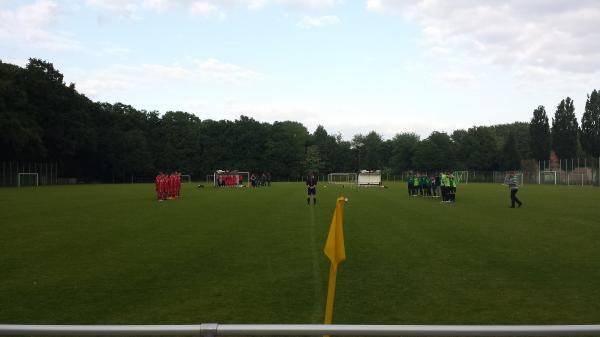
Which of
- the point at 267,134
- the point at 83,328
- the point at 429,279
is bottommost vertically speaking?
the point at 429,279

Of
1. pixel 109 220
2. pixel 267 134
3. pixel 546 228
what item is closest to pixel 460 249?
pixel 546 228

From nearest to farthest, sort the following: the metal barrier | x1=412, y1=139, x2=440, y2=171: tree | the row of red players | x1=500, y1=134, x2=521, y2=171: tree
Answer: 1. the metal barrier
2. the row of red players
3. x1=500, y1=134, x2=521, y2=171: tree
4. x1=412, y1=139, x2=440, y2=171: tree

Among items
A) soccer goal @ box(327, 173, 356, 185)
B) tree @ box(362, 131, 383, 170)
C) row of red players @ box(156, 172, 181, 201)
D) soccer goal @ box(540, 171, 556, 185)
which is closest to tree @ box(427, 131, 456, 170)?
tree @ box(362, 131, 383, 170)

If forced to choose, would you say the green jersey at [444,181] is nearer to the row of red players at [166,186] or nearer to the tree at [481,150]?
the row of red players at [166,186]

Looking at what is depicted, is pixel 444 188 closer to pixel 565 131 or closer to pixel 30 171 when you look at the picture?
pixel 30 171

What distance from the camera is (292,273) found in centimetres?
998

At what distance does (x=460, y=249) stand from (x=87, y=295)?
8.48 metres

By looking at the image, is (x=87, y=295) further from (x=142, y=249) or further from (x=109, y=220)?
(x=109, y=220)

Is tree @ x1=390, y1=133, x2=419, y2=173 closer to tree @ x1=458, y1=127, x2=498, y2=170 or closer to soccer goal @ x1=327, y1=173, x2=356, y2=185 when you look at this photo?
tree @ x1=458, y1=127, x2=498, y2=170

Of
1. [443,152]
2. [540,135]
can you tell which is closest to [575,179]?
[540,135]

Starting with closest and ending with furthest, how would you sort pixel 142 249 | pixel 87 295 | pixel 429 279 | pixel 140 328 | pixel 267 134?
pixel 140 328
pixel 87 295
pixel 429 279
pixel 142 249
pixel 267 134

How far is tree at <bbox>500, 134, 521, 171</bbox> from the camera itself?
108125 millimetres

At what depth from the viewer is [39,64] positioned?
68.6m

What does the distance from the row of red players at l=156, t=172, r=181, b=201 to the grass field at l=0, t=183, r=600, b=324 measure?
15.4 meters
